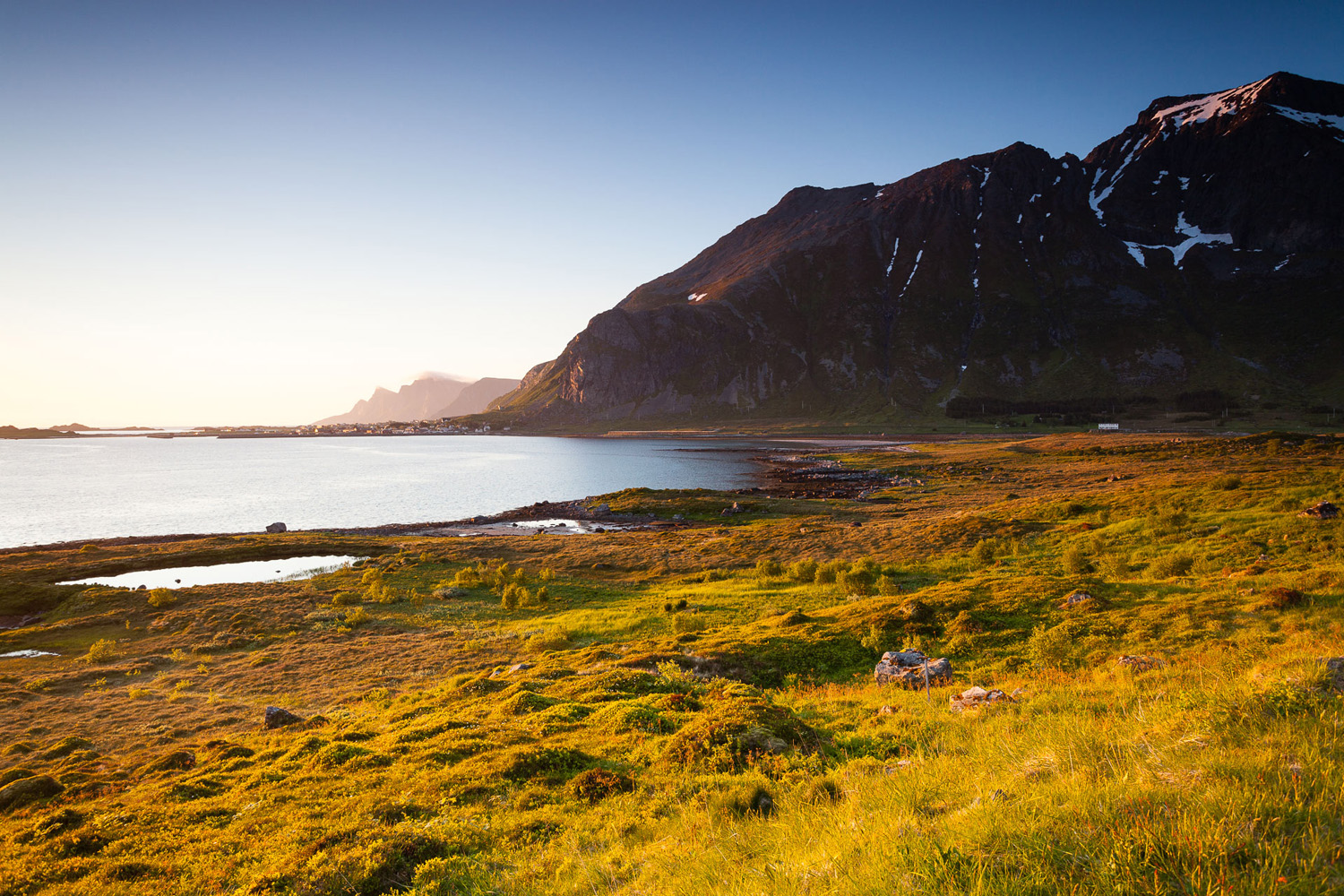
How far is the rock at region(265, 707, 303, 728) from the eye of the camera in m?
18.9

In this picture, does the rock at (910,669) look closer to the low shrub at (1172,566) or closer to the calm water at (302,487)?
the low shrub at (1172,566)

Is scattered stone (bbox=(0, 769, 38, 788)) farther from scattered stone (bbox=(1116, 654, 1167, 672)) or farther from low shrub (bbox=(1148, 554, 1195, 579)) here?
low shrub (bbox=(1148, 554, 1195, 579))

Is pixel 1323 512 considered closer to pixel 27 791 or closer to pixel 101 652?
pixel 27 791

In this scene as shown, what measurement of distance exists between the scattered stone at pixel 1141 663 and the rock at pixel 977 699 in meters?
3.37

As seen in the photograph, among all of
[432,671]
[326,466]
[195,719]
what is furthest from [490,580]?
[326,466]

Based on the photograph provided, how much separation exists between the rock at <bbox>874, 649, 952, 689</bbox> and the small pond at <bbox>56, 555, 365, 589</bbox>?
47.3 meters

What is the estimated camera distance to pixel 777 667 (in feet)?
63.5

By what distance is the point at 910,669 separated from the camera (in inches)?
654

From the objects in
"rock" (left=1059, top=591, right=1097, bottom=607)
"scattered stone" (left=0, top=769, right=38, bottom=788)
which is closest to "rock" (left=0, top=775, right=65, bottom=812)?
"scattered stone" (left=0, top=769, right=38, bottom=788)

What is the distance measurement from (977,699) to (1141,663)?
451 cm

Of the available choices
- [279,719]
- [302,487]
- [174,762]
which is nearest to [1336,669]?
[174,762]

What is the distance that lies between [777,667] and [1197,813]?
14732 mm

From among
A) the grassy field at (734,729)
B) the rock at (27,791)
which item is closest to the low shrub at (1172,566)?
the grassy field at (734,729)

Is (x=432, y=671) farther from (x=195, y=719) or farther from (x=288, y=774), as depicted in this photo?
(x=288, y=774)
